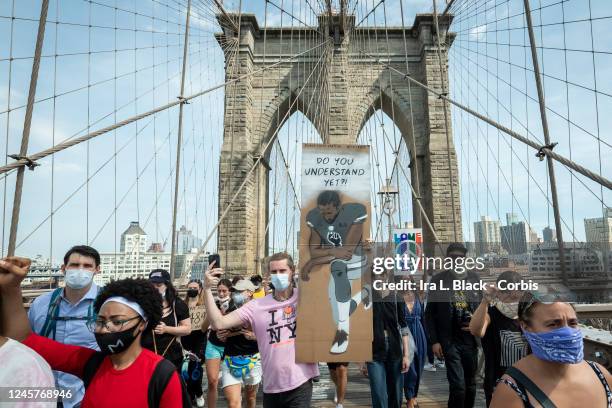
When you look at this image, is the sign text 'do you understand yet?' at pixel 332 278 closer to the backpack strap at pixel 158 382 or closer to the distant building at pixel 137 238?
the backpack strap at pixel 158 382

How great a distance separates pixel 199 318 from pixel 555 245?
9.58 ft

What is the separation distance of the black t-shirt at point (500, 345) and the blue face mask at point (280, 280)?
137 centimetres

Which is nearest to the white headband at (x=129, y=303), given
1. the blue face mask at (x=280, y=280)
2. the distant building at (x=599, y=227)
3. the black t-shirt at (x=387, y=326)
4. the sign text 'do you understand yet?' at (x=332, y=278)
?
the sign text 'do you understand yet?' at (x=332, y=278)

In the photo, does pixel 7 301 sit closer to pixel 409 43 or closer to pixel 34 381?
pixel 34 381

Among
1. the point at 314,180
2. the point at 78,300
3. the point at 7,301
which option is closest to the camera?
the point at 7,301

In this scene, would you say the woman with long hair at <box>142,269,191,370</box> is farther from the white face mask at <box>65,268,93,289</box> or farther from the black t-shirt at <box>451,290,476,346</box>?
the black t-shirt at <box>451,290,476,346</box>

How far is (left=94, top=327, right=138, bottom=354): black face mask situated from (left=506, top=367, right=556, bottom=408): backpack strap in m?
1.26

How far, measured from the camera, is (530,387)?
1175 millimetres

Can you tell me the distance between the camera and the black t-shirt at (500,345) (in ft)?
7.57

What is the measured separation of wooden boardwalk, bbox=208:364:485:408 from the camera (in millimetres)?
3887

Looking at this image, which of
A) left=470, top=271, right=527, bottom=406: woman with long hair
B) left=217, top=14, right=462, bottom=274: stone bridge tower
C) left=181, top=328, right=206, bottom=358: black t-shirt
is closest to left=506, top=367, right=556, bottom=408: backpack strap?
left=470, top=271, right=527, bottom=406: woman with long hair

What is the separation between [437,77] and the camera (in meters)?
14.4

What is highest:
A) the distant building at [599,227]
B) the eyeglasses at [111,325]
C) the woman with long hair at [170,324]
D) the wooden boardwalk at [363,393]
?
the distant building at [599,227]

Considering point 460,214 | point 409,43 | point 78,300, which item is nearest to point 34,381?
point 78,300
